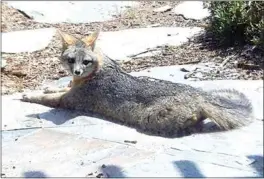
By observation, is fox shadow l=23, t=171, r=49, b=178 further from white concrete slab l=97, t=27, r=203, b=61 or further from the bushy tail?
white concrete slab l=97, t=27, r=203, b=61

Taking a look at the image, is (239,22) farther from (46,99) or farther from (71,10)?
(71,10)

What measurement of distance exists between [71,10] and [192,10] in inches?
67.7

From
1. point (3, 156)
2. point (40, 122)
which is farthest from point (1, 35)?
point (3, 156)

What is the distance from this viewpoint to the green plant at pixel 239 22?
676 centimetres

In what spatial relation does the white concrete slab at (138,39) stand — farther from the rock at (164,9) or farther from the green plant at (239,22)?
the rock at (164,9)

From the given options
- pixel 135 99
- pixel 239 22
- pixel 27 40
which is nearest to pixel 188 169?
pixel 135 99

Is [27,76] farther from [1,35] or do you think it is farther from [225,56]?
[225,56]

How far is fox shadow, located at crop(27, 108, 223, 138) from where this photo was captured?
4935mm

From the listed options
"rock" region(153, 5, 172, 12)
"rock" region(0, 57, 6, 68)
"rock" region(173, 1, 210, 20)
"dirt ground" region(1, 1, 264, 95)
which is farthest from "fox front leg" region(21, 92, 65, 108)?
"rock" region(153, 5, 172, 12)

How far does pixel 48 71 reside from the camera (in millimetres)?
6852

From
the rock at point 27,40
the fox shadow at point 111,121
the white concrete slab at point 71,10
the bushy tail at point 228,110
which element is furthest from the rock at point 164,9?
the bushy tail at point 228,110

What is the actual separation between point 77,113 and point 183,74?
1222 mm

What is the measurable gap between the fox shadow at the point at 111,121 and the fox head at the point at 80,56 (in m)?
0.34

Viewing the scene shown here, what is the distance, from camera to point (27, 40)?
25.3 feet
